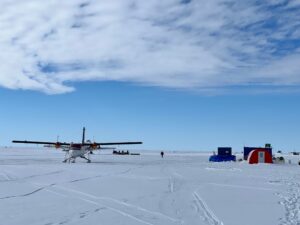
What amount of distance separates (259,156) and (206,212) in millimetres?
38417

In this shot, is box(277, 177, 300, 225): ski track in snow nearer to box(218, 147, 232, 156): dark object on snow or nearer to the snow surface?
the snow surface

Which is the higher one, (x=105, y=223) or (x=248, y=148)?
(x=248, y=148)

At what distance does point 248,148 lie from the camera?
5453cm

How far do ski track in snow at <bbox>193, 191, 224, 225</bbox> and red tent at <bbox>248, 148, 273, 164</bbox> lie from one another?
34.4m

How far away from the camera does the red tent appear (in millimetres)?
47531

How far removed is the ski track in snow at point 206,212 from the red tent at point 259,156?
34370 millimetres

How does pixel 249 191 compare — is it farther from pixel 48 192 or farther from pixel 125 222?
pixel 125 222

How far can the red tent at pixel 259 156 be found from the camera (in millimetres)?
47531

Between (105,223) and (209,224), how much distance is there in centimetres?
226

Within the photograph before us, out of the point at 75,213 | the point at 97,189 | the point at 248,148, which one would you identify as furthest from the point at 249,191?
the point at 248,148

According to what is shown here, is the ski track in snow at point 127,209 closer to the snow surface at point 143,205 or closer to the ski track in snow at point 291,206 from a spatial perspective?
the snow surface at point 143,205

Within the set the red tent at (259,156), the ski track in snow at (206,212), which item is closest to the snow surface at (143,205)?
the ski track in snow at (206,212)

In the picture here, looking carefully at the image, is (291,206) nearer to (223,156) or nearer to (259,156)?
(259,156)

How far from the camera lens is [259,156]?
158ft
